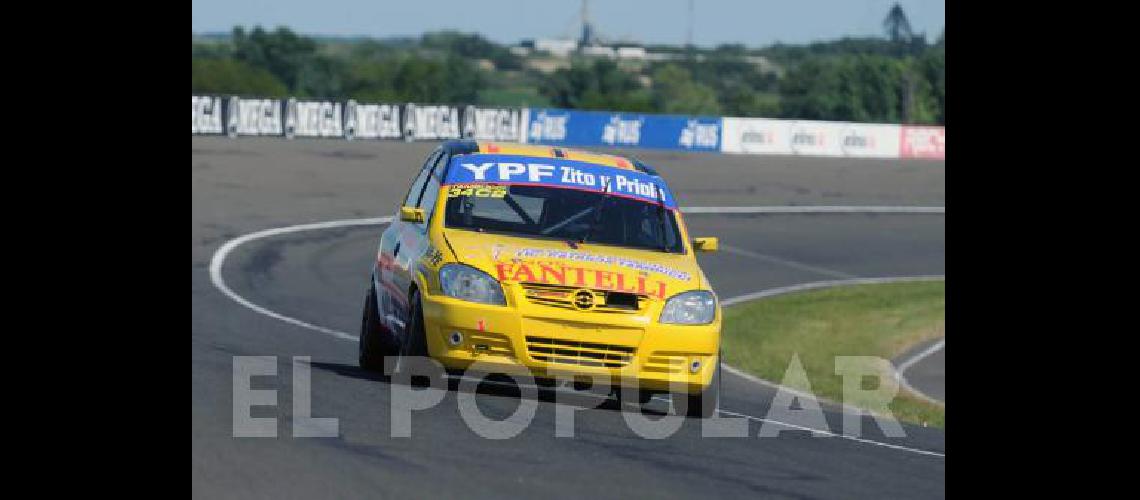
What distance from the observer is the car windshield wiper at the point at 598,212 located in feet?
37.9

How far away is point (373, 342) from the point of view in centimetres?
1204

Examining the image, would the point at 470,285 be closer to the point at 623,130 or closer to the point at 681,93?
the point at 623,130

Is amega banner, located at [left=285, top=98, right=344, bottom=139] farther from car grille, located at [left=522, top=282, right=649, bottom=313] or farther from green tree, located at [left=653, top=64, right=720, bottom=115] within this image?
green tree, located at [left=653, top=64, right=720, bottom=115]

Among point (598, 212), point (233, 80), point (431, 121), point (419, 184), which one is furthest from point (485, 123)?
point (598, 212)

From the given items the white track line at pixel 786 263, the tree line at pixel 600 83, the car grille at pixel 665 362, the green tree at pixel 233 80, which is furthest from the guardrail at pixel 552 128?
the car grille at pixel 665 362

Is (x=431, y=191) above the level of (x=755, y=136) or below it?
below

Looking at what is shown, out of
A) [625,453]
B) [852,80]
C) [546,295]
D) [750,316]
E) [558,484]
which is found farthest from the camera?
[852,80]

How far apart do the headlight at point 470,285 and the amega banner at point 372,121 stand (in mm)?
43970

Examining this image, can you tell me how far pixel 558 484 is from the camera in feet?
25.4

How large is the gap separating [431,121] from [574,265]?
45081 millimetres
